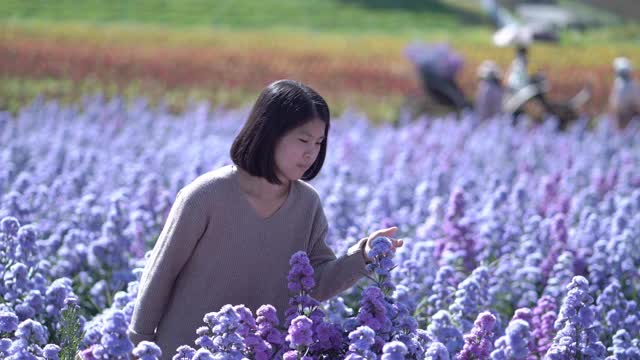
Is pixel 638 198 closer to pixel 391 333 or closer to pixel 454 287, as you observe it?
pixel 454 287

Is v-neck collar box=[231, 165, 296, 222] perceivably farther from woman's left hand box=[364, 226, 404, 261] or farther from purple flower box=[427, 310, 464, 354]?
purple flower box=[427, 310, 464, 354]

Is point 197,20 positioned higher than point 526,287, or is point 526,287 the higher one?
point 197,20

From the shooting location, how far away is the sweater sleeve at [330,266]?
3.04 m

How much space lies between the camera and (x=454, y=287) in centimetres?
397

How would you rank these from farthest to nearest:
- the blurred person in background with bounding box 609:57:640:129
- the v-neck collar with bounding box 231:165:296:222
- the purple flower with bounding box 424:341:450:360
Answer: the blurred person in background with bounding box 609:57:640:129
the v-neck collar with bounding box 231:165:296:222
the purple flower with bounding box 424:341:450:360

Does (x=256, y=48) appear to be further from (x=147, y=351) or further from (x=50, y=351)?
(x=147, y=351)

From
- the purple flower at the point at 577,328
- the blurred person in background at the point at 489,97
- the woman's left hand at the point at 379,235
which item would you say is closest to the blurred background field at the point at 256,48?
the blurred person in background at the point at 489,97

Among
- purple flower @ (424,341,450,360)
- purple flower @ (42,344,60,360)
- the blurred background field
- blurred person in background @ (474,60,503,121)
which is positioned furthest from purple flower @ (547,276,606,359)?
the blurred background field

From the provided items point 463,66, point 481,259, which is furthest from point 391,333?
point 463,66

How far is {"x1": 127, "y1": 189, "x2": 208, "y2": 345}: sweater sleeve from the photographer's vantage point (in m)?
3.01

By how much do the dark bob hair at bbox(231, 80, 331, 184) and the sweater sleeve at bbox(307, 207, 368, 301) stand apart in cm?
26

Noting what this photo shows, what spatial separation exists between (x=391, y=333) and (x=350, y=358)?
277 mm

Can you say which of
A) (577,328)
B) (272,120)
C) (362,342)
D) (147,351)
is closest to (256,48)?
(272,120)

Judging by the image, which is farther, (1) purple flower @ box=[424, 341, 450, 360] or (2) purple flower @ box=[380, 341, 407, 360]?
(1) purple flower @ box=[424, 341, 450, 360]
